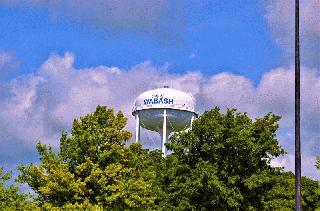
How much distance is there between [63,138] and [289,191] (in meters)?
20.3

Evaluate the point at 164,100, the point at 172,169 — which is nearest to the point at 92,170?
the point at 172,169

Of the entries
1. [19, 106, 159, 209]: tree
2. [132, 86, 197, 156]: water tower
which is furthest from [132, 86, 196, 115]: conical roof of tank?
[19, 106, 159, 209]: tree

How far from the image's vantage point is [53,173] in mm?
32875

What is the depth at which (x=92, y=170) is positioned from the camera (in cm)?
3216

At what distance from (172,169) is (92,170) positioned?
777 centimetres

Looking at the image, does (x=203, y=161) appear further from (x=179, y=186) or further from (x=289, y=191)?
(x=289, y=191)

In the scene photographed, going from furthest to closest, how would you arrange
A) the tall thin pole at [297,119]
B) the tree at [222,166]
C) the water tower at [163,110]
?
the water tower at [163,110] → the tree at [222,166] → the tall thin pole at [297,119]

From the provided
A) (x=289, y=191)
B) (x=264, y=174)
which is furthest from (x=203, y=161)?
(x=289, y=191)

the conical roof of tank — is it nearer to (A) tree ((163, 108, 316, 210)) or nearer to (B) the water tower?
(B) the water tower

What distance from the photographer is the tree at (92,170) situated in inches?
1271

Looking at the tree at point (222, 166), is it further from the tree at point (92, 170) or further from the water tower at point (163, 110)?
the water tower at point (163, 110)

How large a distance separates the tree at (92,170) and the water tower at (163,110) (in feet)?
108

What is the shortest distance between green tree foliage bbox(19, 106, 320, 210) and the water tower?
85.3 ft

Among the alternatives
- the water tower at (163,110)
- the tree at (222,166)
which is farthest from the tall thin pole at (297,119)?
the water tower at (163,110)
